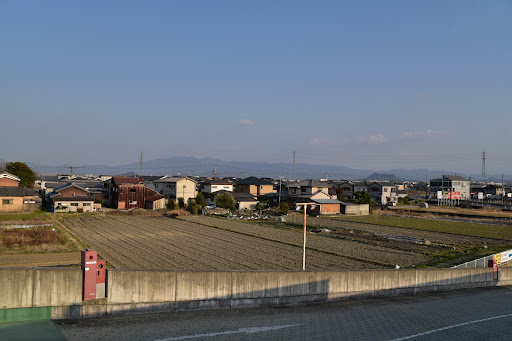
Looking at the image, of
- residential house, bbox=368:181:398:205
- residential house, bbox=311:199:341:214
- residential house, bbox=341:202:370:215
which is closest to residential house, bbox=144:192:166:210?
residential house, bbox=311:199:341:214

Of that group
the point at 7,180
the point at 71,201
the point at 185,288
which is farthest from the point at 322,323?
the point at 7,180

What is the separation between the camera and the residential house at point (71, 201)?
122 ft

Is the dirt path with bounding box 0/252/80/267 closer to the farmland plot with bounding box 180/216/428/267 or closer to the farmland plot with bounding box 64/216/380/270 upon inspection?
the farmland plot with bounding box 64/216/380/270

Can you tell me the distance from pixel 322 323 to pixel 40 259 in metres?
14.1

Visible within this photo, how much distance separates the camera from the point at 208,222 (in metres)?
34.8

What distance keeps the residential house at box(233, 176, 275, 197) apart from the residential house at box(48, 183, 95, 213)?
24.0m

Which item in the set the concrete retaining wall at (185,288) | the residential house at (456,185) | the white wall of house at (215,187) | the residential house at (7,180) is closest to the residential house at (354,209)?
the white wall of house at (215,187)

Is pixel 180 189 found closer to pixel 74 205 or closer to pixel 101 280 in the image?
pixel 74 205

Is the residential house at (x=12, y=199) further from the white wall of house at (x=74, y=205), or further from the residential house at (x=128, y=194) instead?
the residential house at (x=128, y=194)

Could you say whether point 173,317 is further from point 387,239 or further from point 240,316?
point 387,239

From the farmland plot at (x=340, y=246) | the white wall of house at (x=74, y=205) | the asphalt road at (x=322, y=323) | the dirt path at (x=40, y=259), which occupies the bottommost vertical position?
the farmland plot at (x=340, y=246)

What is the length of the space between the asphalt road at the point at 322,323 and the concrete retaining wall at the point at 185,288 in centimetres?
21

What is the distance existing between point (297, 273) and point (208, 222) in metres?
26.5

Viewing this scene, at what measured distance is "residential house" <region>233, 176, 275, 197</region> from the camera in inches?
2276
